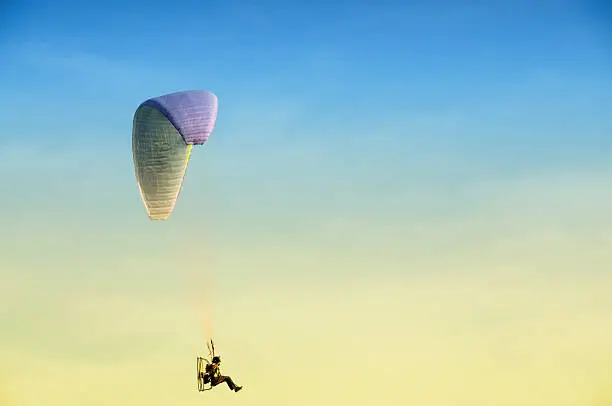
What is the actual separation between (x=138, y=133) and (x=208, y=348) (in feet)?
36.0

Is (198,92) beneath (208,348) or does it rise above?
above

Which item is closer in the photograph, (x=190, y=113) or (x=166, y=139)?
(x=190, y=113)

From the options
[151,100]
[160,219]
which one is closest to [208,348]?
[160,219]

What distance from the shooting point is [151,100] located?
262 ft

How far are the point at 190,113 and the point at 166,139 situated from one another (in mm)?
2328

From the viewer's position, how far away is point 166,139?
80812 millimetres

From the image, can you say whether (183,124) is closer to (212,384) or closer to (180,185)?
(180,185)

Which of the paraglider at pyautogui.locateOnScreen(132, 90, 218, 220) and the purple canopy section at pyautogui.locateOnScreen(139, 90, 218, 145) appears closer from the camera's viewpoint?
the purple canopy section at pyautogui.locateOnScreen(139, 90, 218, 145)

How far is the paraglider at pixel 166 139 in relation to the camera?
260 feet

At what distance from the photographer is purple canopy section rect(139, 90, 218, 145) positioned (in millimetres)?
79062

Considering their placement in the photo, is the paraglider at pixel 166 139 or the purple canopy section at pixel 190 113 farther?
the paraglider at pixel 166 139

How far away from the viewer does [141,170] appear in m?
81.9

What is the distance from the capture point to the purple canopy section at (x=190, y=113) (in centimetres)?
7906

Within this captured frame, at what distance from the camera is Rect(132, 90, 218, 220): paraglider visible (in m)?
79.2
